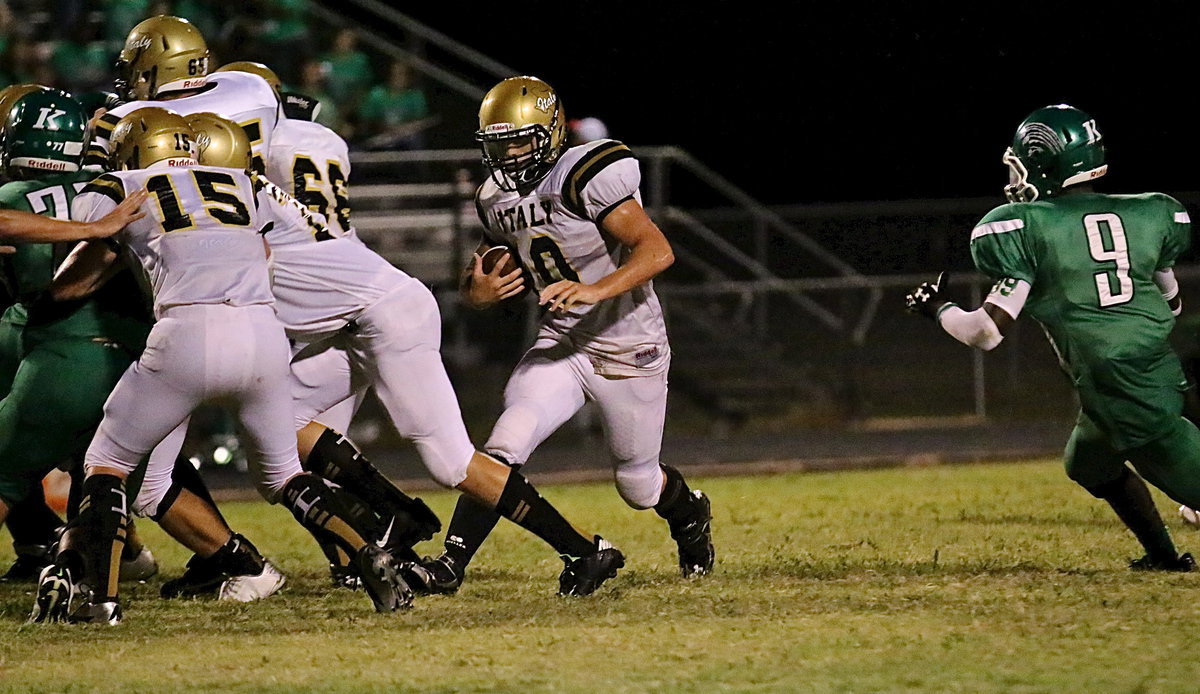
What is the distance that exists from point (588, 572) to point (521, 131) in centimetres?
152

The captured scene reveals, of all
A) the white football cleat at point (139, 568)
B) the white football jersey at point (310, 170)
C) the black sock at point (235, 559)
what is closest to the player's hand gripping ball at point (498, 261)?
the white football jersey at point (310, 170)

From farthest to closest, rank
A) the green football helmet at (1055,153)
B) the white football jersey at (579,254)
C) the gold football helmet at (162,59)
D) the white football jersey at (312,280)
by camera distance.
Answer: the gold football helmet at (162,59) → the white football jersey at (312,280) → the white football jersey at (579,254) → the green football helmet at (1055,153)

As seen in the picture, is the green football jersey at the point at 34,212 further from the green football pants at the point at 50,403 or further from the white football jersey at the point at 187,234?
the white football jersey at the point at 187,234

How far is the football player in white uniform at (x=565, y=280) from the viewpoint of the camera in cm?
572

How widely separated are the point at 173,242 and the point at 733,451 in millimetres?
6927

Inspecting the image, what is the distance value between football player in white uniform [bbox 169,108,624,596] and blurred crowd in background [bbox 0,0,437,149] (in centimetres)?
639

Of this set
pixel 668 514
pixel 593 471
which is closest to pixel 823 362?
pixel 593 471

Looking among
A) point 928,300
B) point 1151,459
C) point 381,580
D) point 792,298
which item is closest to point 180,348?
point 381,580

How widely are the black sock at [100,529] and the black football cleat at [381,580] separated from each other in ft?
2.52

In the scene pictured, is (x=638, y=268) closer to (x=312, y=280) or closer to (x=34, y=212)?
(x=312, y=280)

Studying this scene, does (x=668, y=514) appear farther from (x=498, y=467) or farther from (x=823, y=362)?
(x=823, y=362)

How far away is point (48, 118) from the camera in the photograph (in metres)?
5.80

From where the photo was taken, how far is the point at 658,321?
6023 millimetres

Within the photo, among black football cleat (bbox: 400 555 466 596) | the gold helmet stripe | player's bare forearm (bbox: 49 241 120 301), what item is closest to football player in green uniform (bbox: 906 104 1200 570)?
the gold helmet stripe
